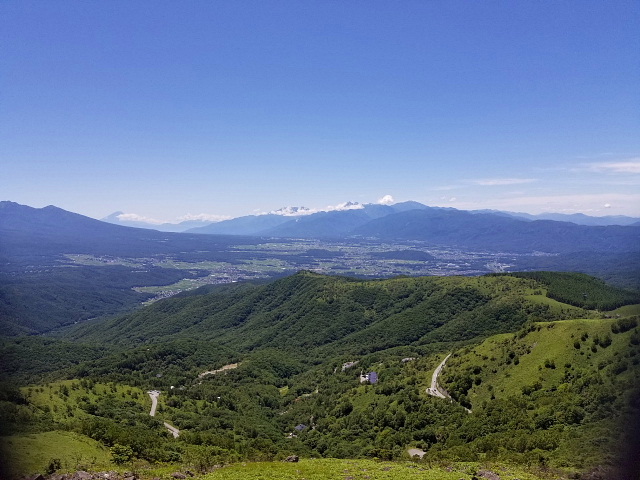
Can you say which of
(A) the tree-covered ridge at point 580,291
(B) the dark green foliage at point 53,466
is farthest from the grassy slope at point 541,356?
(A) the tree-covered ridge at point 580,291

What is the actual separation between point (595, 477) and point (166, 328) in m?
169

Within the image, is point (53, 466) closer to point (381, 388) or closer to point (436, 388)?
point (436, 388)

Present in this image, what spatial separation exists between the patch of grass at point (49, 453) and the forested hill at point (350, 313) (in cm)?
8245

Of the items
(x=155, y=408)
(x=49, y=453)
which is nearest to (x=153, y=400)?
(x=155, y=408)

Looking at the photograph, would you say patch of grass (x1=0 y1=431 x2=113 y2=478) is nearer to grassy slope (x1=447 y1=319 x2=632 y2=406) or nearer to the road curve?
the road curve

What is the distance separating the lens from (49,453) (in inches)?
825

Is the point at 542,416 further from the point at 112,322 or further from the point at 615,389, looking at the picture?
the point at 112,322

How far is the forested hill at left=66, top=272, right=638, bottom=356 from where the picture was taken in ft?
325

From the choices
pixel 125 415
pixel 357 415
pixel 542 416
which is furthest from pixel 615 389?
pixel 125 415

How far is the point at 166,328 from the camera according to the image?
164500mm

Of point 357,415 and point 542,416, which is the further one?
point 357,415

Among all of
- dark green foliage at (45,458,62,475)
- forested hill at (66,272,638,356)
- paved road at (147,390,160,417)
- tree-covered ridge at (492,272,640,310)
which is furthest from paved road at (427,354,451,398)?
tree-covered ridge at (492,272,640,310)

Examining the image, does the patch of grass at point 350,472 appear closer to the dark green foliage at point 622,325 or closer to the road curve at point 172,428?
the dark green foliage at point 622,325

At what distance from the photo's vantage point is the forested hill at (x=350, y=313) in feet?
325
